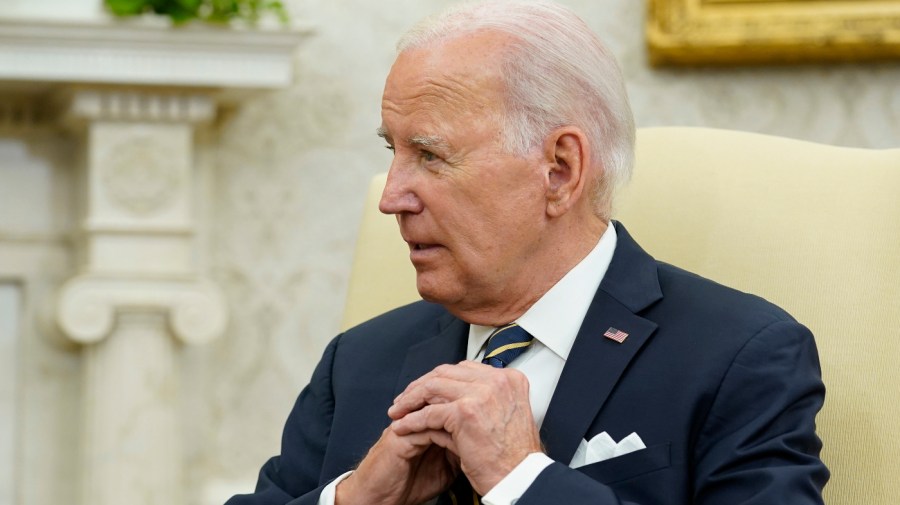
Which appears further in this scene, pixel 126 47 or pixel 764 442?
pixel 126 47

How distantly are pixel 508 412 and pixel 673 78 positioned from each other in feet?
5.86

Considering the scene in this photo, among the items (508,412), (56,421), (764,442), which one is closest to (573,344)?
(508,412)

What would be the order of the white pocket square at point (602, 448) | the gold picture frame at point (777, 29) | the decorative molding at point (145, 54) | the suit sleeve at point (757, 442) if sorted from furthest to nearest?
the gold picture frame at point (777, 29), the decorative molding at point (145, 54), the white pocket square at point (602, 448), the suit sleeve at point (757, 442)

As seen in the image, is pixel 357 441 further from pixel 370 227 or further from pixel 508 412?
pixel 370 227

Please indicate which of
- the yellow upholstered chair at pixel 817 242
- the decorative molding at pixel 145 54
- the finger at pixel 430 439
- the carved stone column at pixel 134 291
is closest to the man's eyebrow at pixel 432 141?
the finger at pixel 430 439

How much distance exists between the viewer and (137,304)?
9.45ft

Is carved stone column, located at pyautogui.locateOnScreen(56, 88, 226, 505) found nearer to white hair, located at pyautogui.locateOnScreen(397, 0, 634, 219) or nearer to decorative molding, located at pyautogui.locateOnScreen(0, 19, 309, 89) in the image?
decorative molding, located at pyautogui.locateOnScreen(0, 19, 309, 89)

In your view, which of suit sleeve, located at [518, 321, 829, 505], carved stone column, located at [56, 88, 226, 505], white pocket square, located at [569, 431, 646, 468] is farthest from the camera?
carved stone column, located at [56, 88, 226, 505]

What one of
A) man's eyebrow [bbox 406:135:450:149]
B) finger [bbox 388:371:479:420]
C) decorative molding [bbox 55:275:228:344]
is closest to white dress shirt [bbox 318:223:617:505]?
finger [bbox 388:371:479:420]

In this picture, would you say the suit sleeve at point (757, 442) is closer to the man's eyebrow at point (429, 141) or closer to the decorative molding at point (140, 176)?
the man's eyebrow at point (429, 141)

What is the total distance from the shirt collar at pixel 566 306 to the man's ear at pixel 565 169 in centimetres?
9

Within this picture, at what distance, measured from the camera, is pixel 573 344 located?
5.40 feet

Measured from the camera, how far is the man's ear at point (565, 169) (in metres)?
1.67

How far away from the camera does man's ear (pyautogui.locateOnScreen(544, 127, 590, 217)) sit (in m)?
1.67
